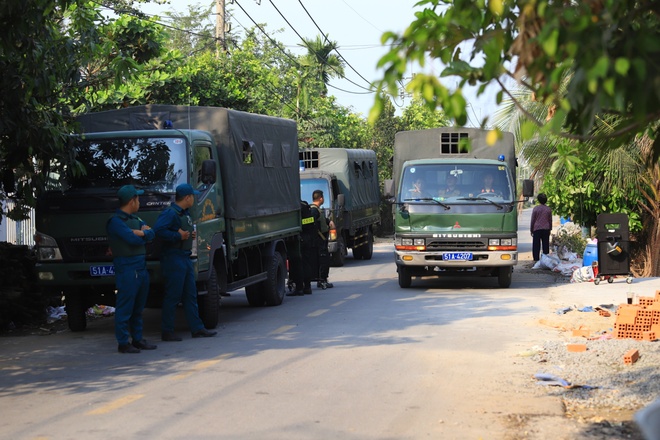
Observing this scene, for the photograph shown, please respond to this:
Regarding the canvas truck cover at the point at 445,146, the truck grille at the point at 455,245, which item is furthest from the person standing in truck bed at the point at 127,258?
the canvas truck cover at the point at 445,146

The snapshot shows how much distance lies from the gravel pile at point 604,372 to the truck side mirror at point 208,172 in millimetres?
4562

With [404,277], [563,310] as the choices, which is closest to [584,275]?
[404,277]

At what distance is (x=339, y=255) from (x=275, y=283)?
29.7 ft

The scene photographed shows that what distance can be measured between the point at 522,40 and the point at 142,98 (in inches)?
790

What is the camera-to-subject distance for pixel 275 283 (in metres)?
15.3

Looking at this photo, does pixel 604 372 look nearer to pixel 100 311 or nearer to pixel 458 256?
pixel 458 256

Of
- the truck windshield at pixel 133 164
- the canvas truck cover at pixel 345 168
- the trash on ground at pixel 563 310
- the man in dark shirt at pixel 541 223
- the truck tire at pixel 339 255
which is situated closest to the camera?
the truck windshield at pixel 133 164

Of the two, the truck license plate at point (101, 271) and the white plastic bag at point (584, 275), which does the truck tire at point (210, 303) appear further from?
the white plastic bag at point (584, 275)

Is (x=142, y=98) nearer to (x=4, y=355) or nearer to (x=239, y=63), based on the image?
(x=239, y=63)

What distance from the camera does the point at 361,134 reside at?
44.2 metres

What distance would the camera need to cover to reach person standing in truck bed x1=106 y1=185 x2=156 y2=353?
1046 centimetres

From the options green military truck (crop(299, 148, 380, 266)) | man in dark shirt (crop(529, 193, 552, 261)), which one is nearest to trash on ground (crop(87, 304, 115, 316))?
green military truck (crop(299, 148, 380, 266))

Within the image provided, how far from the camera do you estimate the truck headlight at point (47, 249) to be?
11.8 metres

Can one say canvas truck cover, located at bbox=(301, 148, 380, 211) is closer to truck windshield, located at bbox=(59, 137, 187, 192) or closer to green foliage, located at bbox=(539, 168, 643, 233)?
green foliage, located at bbox=(539, 168, 643, 233)
